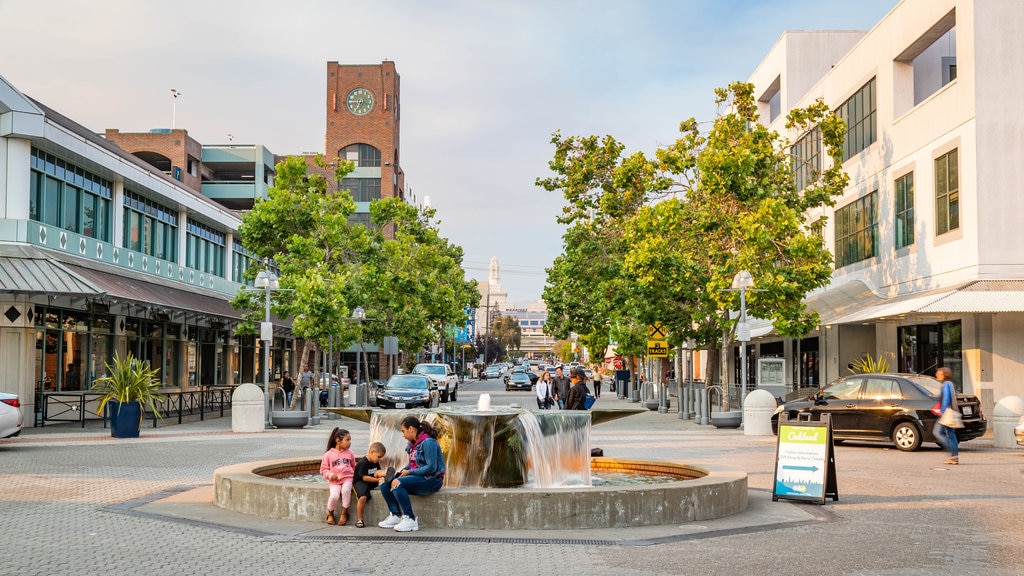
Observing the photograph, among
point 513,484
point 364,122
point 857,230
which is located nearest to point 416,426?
point 513,484

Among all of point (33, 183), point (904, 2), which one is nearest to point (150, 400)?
point (33, 183)

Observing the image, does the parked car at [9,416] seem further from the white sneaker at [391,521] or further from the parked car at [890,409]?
the parked car at [890,409]

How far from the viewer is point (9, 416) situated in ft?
66.2

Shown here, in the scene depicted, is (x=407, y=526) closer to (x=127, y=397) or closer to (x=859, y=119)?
(x=127, y=397)

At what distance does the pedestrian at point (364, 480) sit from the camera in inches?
431

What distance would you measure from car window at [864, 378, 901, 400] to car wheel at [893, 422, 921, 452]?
62 cm

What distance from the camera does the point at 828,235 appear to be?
40812 millimetres

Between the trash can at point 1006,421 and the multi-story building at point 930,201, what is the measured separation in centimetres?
256

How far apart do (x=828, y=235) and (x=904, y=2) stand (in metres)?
11.5

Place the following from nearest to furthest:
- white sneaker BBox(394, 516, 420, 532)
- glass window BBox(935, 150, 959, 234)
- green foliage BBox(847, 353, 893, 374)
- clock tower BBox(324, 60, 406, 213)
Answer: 1. white sneaker BBox(394, 516, 420, 532)
2. glass window BBox(935, 150, 959, 234)
3. green foliage BBox(847, 353, 893, 374)
4. clock tower BBox(324, 60, 406, 213)

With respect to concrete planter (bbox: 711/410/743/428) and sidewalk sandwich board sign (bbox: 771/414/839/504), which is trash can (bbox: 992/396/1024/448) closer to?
concrete planter (bbox: 711/410/743/428)

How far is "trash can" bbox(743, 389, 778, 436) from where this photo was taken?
26656 millimetres

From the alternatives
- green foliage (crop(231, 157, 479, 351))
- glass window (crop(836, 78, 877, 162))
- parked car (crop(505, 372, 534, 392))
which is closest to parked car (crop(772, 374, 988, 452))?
glass window (crop(836, 78, 877, 162))

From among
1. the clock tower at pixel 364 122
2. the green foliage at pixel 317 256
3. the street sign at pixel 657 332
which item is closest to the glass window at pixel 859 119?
the street sign at pixel 657 332
